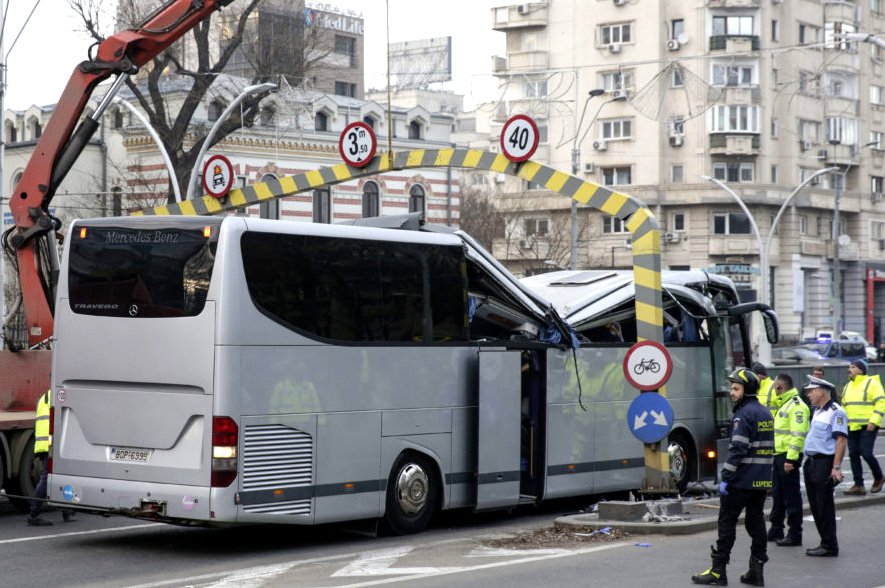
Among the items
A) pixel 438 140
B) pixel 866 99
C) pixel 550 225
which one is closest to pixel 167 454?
pixel 438 140

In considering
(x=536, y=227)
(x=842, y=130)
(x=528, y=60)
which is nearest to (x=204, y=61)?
(x=536, y=227)

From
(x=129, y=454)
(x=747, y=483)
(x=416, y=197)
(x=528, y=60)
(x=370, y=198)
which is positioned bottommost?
(x=747, y=483)

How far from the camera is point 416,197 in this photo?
2336 inches

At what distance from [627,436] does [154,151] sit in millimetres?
36048

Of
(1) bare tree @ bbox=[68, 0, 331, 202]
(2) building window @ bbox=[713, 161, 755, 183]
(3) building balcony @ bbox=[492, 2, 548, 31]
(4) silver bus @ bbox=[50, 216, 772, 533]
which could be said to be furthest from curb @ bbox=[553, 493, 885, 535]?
(3) building balcony @ bbox=[492, 2, 548, 31]

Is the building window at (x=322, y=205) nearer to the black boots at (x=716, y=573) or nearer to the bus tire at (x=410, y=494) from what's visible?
the bus tire at (x=410, y=494)

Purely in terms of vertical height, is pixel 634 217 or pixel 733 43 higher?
pixel 733 43

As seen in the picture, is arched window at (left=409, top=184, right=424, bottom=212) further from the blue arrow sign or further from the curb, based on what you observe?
the curb

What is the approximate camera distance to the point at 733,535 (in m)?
11.5

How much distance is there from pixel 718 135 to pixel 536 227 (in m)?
9.98

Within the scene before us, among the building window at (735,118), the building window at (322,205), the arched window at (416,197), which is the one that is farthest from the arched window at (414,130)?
the building window at (735,118)

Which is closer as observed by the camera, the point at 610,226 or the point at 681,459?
the point at 681,459

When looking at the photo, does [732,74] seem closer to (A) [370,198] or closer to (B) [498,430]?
(A) [370,198]

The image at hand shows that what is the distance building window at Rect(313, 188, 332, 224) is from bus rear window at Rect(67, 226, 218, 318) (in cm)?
4178
